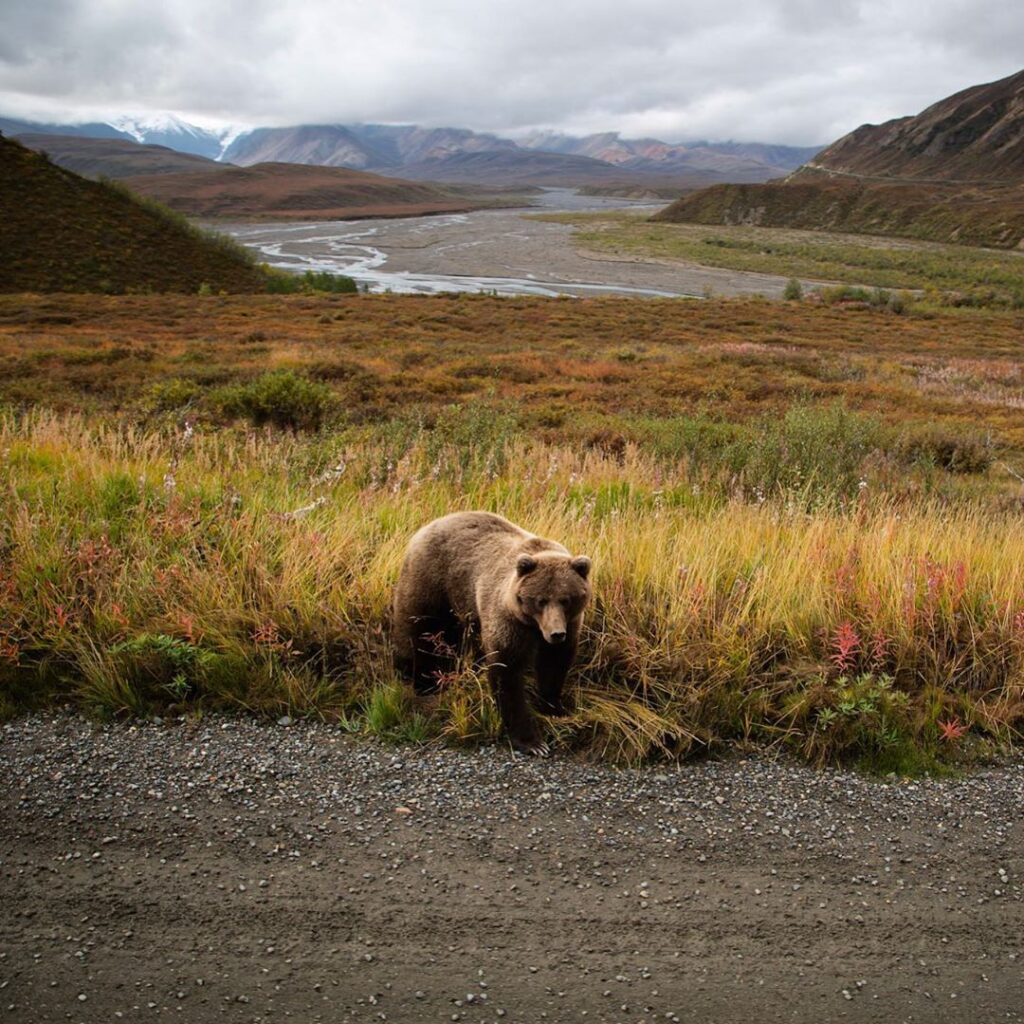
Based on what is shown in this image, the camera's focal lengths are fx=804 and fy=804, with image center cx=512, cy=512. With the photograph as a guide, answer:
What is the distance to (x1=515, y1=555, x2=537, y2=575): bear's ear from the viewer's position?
12.9 feet

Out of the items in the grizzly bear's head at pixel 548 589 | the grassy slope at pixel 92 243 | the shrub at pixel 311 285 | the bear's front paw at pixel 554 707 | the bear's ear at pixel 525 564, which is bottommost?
the bear's front paw at pixel 554 707

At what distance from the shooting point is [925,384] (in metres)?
24.6

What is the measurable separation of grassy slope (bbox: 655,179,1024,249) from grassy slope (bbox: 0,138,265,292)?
9052 centimetres

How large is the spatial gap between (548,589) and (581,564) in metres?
0.24

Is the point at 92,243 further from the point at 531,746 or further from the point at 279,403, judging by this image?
the point at 531,746

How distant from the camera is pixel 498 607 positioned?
410 centimetres

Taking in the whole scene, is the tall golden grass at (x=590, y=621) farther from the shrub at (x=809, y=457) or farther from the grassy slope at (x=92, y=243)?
the grassy slope at (x=92, y=243)

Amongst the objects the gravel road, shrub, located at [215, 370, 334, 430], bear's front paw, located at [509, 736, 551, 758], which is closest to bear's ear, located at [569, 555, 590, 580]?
bear's front paw, located at [509, 736, 551, 758]

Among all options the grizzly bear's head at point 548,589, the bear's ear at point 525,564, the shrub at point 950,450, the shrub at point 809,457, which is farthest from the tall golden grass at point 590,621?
the shrub at point 950,450

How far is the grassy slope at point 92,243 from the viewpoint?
200ft

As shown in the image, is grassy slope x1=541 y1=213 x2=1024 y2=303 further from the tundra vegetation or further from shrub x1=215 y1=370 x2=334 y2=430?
the tundra vegetation

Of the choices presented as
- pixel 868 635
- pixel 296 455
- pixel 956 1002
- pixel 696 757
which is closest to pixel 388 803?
pixel 696 757

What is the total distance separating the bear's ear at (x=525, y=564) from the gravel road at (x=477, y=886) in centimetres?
89

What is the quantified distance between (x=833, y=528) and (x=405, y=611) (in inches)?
136
